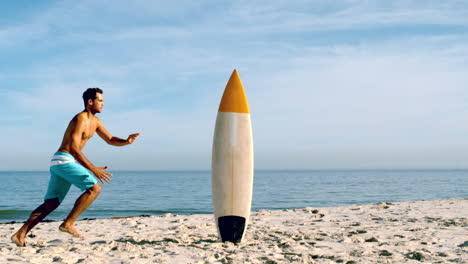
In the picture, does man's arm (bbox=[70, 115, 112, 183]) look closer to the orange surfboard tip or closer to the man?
the man

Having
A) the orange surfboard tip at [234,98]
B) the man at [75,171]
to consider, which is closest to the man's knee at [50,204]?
the man at [75,171]

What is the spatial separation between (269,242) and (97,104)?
2.66m

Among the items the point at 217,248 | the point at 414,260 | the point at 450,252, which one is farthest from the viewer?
the point at 217,248

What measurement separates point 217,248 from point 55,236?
2651 millimetres

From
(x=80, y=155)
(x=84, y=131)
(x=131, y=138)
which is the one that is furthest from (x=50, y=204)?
(x=131, y=138)

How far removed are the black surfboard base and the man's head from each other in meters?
1.99

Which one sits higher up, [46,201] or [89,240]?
[46,201]

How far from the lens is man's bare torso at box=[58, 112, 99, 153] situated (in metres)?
5.02

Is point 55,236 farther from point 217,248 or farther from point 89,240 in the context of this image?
point 217,248

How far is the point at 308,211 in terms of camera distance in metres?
9.20

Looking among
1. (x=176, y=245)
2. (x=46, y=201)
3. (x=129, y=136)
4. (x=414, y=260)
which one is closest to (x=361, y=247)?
(x=414, y=260)

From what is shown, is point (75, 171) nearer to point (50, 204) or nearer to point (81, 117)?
point (50, 204)

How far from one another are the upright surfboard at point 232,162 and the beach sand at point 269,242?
31 cm

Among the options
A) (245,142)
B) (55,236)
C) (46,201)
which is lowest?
(55,236)
